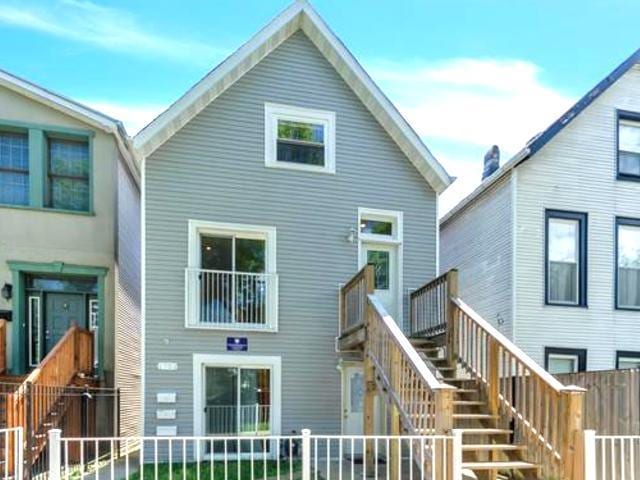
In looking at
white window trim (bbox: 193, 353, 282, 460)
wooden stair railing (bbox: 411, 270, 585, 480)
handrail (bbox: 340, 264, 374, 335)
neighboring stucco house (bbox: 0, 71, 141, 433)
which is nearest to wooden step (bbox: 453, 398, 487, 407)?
wooden stair railing (bbox: 411, 270, 585, 480)

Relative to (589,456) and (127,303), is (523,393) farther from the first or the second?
(127,303)

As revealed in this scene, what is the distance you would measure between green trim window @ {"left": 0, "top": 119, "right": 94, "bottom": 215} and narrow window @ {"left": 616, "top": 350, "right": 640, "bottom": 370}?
37.7 ft

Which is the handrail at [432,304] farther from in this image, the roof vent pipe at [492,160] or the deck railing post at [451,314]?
the roof vent pipe at [492,160]

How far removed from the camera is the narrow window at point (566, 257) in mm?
11585

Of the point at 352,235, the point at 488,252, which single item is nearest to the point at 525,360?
the point at 352,235

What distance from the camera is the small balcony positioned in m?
9.87

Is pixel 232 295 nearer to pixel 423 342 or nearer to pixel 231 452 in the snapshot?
pixel 231 452

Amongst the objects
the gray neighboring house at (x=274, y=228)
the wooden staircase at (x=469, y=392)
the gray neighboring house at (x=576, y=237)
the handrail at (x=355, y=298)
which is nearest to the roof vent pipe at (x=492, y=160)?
the gray neighboring house at (x=576, y=237)

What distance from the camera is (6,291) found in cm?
1039

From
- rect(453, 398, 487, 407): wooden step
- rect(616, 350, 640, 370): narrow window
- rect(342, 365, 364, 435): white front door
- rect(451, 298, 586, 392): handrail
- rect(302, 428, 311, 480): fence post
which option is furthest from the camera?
rect(616, 350, 640, 370): narrow window

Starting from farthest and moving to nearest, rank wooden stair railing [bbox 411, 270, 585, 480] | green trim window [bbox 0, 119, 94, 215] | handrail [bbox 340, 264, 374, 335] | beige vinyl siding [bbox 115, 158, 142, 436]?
beige vinyl siding [bbox 115, 158, 142, 436] → green trim window [bbox 0, 119, 94, 215] → handrail [bbox 340, 264, 374, 335] → wooden stair railing [bbox 411, 270, 585, 480]

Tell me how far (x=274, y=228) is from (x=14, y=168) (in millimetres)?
5424

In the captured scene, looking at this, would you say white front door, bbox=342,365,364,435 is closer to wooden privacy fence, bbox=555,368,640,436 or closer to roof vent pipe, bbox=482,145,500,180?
wooden privacy fence, bbox=555,368,640,436

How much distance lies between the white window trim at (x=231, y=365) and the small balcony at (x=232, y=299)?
1.82 feet
